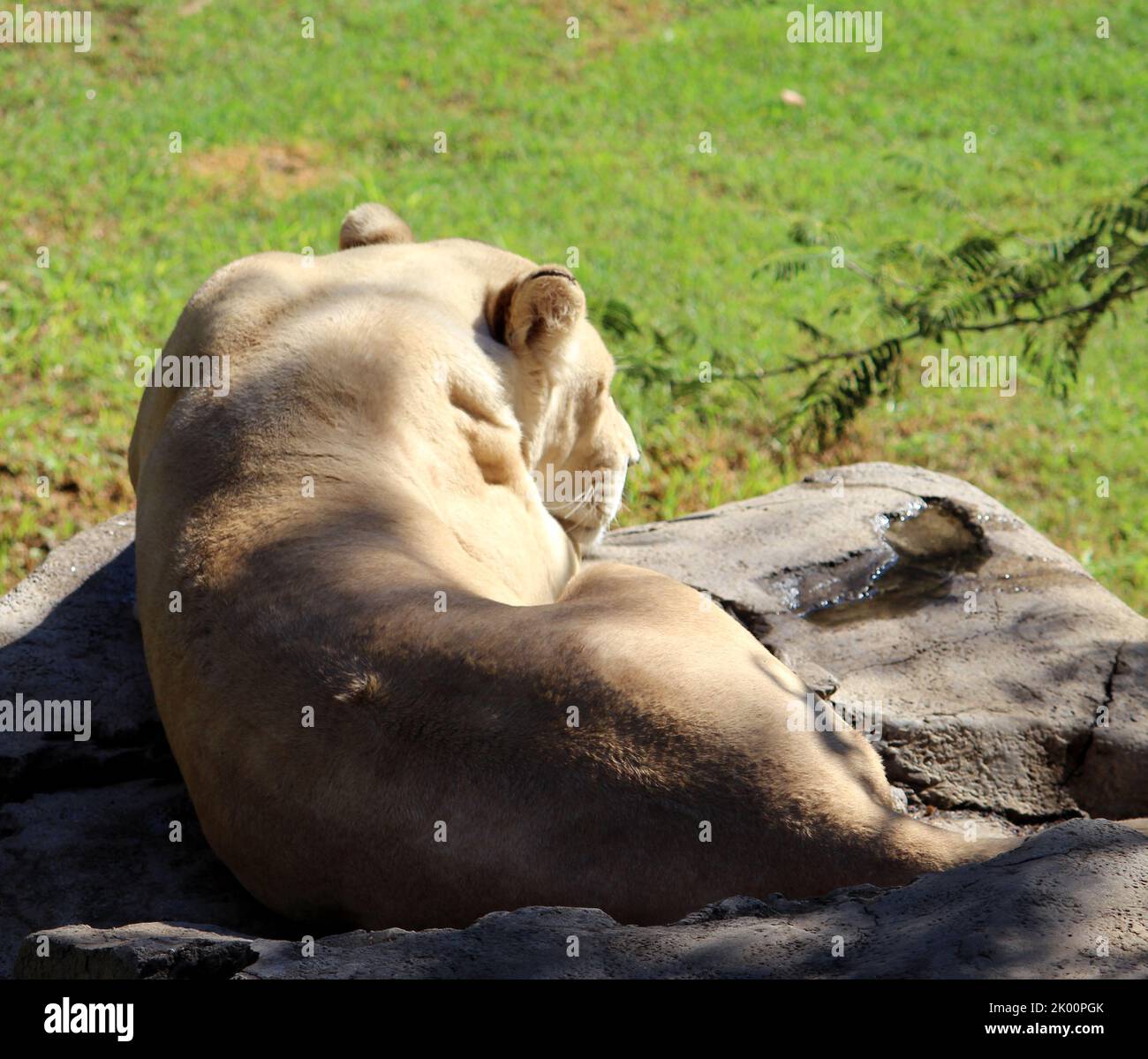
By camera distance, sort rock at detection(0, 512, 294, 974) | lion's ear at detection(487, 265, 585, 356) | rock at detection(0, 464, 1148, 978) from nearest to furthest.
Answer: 1. rock at detection(0, 464, 1148, 978)
2. rock at detection(0, 512, 294, 974)
3. lion's ear at detection(487, 265, 585, 356)

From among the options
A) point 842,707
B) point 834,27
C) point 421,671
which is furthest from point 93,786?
point 834,27

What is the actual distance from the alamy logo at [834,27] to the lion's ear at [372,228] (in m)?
10.1

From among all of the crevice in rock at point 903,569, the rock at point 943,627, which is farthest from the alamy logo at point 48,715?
the crevice in rock at point 903,569

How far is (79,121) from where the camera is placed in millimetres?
10570

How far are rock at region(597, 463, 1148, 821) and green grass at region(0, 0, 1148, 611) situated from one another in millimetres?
1285

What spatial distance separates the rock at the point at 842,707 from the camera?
223cm

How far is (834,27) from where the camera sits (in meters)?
14.0

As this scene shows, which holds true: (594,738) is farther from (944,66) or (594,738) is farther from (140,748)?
(944,66)

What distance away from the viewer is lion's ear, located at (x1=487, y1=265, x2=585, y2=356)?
13.5 ft

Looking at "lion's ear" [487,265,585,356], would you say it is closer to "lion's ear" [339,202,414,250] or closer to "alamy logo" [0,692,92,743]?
"lion's ear" [339,202,414,250]

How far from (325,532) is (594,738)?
963 mm
